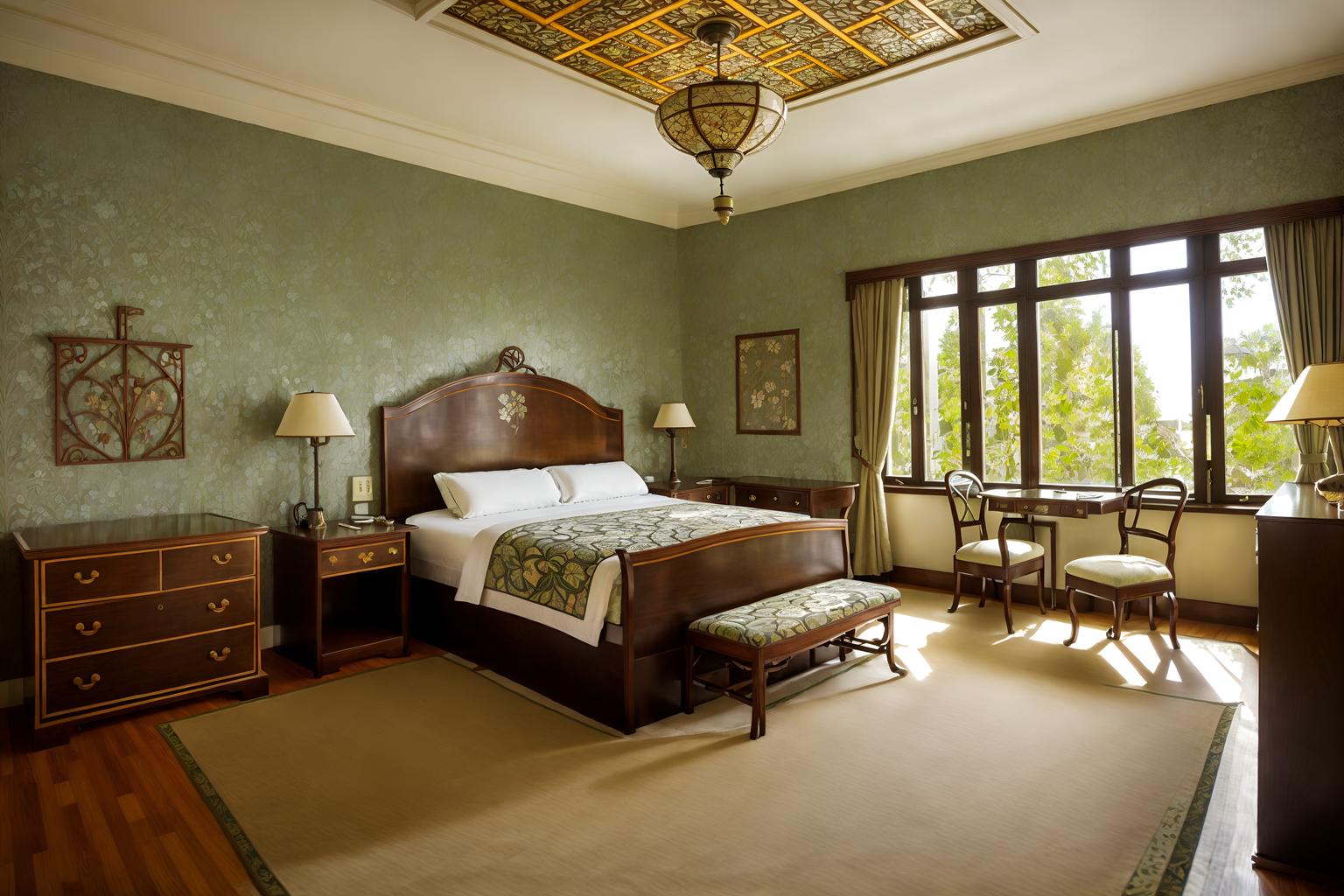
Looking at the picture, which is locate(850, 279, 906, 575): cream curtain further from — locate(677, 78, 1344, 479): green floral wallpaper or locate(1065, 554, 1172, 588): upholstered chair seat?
locate(1065, 554, 1172, 588): upholstered chair seat

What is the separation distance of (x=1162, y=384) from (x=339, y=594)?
16.6 feet

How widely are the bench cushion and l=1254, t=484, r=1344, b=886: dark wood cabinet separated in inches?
60.9

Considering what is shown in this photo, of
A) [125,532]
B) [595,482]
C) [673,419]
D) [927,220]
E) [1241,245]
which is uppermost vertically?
[927,220]

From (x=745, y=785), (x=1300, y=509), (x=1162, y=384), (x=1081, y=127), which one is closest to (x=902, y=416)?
(x=1162, y=384)

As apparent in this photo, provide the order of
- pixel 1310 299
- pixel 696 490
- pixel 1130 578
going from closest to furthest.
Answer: pixel 1130 578 < pixel 1310 299 < pixel 696 490

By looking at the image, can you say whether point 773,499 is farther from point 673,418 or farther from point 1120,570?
point 1120,570

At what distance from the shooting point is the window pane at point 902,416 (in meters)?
5.68

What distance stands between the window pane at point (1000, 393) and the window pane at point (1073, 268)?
0.28 m

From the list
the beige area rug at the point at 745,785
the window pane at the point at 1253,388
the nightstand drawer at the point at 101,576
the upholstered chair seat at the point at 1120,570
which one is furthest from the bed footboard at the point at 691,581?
the window pane at the point at 1253,388

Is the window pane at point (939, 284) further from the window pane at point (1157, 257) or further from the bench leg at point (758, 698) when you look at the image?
the bench leg at point (758, 698)

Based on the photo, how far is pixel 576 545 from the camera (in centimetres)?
348

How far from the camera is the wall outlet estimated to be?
4586 millimetres

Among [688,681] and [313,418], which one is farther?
[313,418]

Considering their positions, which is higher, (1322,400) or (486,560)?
(1322,400)
